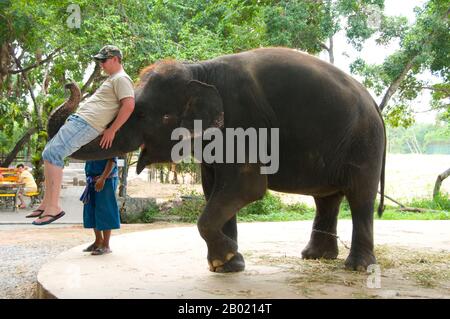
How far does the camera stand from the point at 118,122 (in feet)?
13.6

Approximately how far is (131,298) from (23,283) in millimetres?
2651

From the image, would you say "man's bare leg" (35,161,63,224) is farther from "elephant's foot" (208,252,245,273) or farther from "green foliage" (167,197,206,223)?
"green foliage" (167,197,206,223)

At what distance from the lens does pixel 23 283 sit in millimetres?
5918

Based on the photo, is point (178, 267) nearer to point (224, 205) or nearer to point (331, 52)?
point (224, 205)

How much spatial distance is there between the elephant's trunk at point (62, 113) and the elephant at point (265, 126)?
27 centimetres

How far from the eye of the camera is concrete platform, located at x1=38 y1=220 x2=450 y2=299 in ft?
13.2

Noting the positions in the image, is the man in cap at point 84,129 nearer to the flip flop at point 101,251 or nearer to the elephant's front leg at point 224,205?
the elephant's front leg at point 224,205

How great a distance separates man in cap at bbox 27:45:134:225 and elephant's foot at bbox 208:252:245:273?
1333 millimetres

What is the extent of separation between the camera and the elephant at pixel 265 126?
4398mm

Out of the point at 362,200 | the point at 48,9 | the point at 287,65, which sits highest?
the point at 48,9

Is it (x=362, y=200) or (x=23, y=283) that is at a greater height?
(x=362, y=200)

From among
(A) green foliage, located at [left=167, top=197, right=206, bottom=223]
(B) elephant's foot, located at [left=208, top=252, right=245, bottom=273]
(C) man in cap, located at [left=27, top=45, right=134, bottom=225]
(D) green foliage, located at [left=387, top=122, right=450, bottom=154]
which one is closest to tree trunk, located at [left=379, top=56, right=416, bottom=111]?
(A) green foliage, located at [left=167, top=197, right=206, bottom=223]

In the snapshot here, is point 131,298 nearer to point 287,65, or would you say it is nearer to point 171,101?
point 171,101
